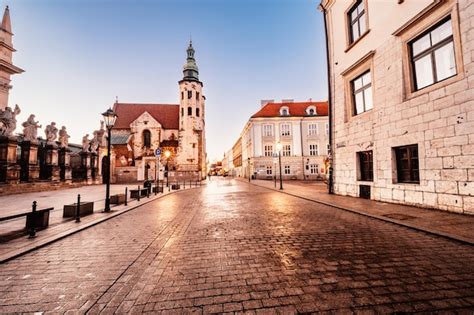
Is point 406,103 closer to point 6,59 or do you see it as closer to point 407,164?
point 407,164

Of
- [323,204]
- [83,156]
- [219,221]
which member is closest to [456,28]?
[323,204]

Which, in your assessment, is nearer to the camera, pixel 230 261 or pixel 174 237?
pixel 230 261

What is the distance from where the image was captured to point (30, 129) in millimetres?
18328

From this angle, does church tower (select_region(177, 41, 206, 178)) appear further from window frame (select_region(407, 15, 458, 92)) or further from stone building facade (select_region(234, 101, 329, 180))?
window frame (select_region(407, 15, 458, 92))

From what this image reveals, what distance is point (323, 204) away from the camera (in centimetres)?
977

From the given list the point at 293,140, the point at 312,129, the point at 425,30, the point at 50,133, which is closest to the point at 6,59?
the point at 50,133

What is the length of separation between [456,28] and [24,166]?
91.0ft

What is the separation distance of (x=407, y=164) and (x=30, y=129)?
88.1 feet

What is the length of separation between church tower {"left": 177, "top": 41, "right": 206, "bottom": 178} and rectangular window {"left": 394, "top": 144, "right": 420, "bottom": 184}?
34197mm

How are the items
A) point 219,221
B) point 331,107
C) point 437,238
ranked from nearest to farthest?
point 437,238 < point 219,221 < point 331,107

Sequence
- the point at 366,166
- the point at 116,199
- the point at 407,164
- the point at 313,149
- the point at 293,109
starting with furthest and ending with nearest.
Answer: the point at 293,109
the point at 313,149
the point at 366,166
the point at 116,199
the point at 407,164

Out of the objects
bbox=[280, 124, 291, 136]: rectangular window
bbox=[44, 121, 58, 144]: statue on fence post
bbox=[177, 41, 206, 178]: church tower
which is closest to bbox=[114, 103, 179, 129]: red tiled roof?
bbox=[177, 41, 206, 178]: church tower

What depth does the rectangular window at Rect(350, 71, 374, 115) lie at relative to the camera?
1084 centimetres

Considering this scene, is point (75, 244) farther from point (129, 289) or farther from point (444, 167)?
point (444, 167)
